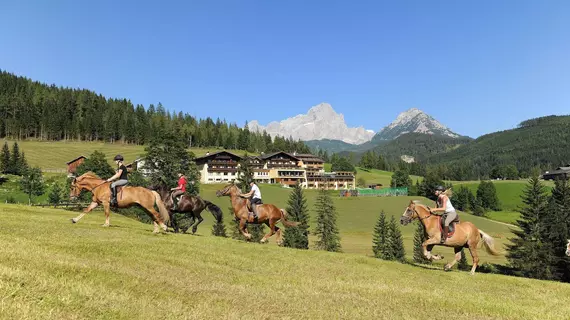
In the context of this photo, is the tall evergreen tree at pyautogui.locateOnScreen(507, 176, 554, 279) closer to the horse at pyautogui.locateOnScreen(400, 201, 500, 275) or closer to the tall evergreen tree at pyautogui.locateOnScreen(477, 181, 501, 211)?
the horse at pyautogui.locateOnScreen(400, 201, 500, 275)

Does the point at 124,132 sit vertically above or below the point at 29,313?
above

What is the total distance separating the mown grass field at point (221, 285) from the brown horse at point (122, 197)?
2.22 meters

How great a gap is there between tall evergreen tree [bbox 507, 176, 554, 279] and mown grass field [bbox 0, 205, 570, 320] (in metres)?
36.1

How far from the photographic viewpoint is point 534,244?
47938 millimetres

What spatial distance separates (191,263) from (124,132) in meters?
200

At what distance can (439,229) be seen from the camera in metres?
17.7

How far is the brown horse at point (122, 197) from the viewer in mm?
18266

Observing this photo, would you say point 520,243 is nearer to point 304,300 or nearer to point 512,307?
point 512,307

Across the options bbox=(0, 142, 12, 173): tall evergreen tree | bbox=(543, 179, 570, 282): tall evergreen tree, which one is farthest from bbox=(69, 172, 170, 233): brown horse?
bbox=(0, 142, 12, 173): tall evergreen tree

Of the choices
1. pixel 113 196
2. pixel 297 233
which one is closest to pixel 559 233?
pixel 297 233

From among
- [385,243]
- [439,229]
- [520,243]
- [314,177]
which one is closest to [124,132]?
[314,177]

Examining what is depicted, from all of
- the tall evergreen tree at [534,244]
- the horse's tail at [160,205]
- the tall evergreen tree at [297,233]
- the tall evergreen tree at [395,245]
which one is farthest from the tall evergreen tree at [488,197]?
the horse's tail at [160,205]

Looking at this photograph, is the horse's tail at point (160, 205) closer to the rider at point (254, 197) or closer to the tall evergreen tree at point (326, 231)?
the rider at point (254, 197)

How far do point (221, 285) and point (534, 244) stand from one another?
2029 inches
